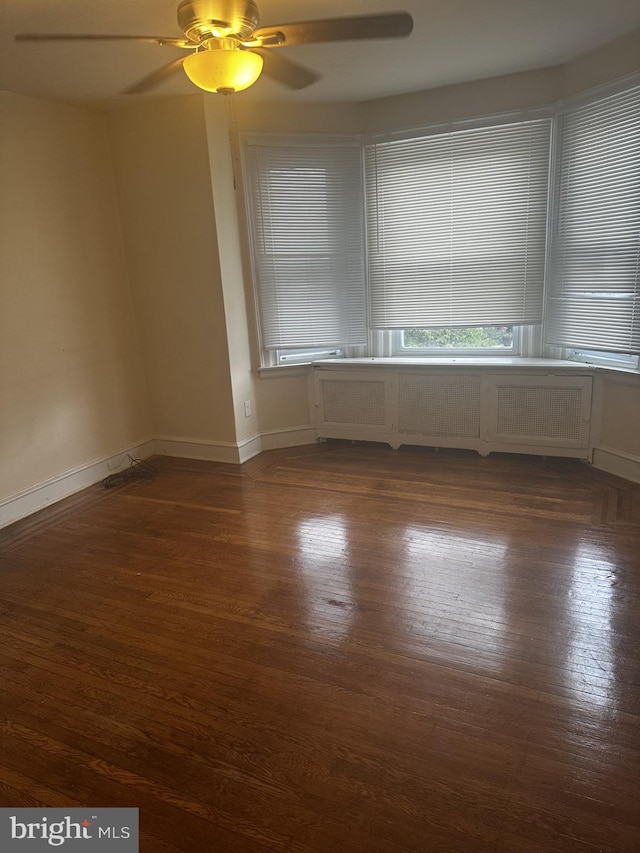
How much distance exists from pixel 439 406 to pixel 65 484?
290 cm

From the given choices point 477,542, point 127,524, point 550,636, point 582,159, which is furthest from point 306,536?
point 582,159

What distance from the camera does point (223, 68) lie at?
2191 millimetres

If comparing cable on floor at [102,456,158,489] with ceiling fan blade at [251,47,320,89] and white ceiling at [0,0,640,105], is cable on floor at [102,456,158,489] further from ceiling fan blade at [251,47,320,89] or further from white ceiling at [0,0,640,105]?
ceiling fan blade at [251,47,320,89]

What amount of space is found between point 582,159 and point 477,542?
2.69 metres

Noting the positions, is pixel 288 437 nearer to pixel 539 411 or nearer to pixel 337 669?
pixel 539 411

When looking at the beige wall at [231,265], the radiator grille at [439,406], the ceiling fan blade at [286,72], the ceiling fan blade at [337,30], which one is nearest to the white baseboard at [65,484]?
the beige wall at [231,265]

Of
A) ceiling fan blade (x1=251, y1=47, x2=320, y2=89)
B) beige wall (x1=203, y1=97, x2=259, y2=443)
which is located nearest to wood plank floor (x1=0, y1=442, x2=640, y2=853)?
beige wall (x1=203, y1=97, x2=259, y2=443)

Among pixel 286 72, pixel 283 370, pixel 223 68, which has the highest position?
pixel 286 72

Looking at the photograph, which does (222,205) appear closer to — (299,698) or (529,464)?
(529,464)

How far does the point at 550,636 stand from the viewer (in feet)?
7.54

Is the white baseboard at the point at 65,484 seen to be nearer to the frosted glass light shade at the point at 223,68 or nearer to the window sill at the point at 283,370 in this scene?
the window sill at the point at 283,370

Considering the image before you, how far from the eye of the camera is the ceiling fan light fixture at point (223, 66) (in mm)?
2174

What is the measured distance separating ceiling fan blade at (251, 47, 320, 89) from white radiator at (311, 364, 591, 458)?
2.04 metres

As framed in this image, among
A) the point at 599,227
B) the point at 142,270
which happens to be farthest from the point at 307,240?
the point at 599,227
